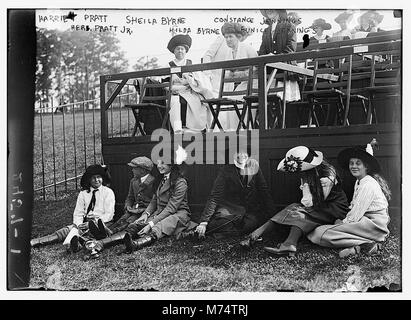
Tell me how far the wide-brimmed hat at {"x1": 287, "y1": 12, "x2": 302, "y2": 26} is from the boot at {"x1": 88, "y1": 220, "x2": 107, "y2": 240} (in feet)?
11.7

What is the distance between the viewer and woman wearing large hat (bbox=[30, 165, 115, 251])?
26.0ft

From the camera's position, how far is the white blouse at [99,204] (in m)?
7.99

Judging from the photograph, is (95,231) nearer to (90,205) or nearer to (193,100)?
(90,205)

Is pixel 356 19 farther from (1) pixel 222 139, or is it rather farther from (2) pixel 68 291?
(2) pixel 68 291

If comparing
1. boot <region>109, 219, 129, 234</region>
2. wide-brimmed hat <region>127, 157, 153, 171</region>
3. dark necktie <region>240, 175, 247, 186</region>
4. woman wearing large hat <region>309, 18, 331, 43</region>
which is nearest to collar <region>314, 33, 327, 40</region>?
woman wearing large hat <region>309, 18, 331, 43</region>

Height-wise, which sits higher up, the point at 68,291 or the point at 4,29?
the point at 4,29

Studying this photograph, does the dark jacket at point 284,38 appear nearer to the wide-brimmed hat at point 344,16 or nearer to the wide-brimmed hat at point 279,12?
the wide-brimmed hat at point 279,12

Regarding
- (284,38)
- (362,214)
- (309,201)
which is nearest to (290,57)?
(284,38)

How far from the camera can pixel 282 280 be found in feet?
23.9

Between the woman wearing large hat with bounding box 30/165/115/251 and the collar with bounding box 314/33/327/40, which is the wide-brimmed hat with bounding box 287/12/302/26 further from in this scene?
the woman wearing large hat with bounding box 30/165/115/251

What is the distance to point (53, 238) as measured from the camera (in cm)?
789

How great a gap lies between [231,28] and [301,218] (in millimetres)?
2488

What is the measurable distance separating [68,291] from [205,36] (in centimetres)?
359
